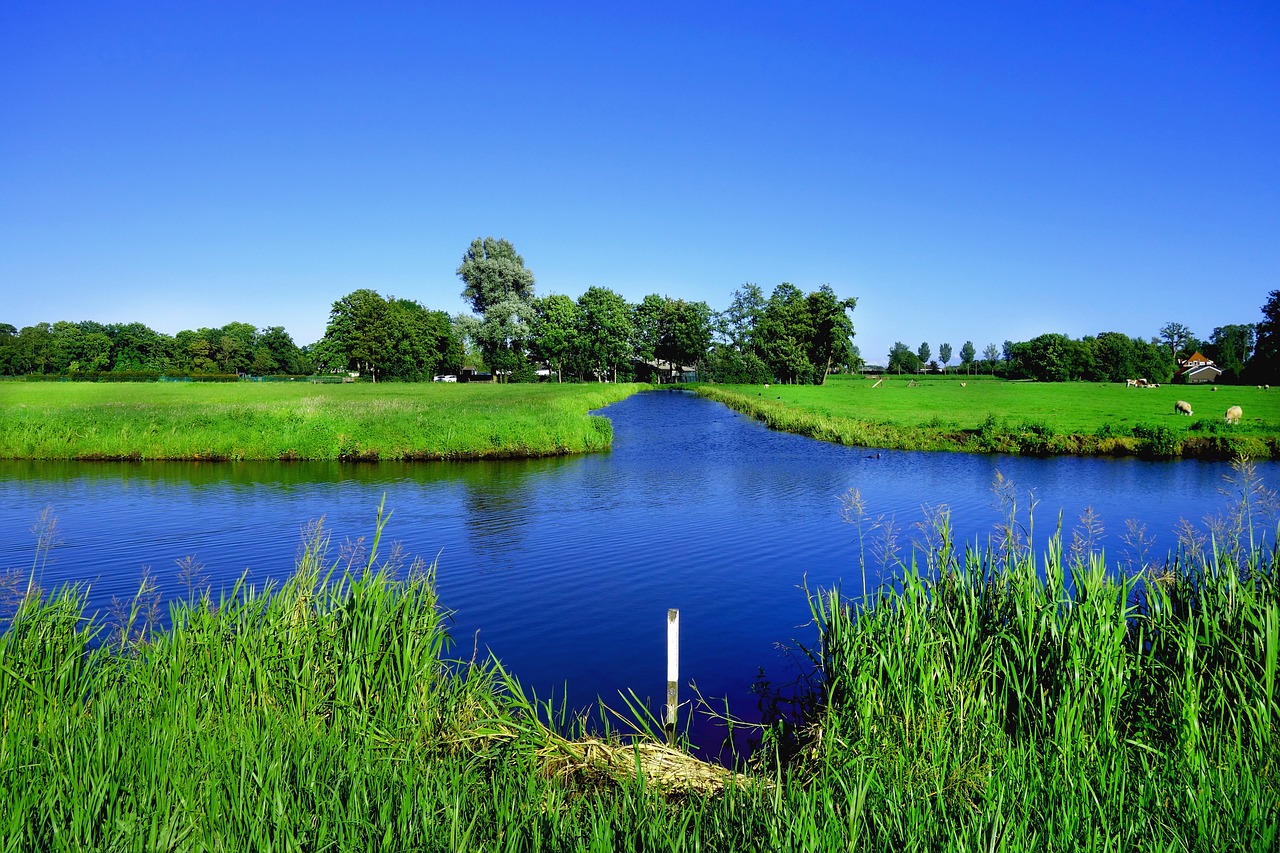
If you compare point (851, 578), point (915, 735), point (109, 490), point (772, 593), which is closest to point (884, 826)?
point (915, 735)

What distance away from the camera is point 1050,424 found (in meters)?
41.6

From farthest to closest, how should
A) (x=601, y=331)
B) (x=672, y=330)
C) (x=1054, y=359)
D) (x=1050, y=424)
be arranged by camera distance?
(x=1054, y=359) → (x=672, y=330) → (x=601, y=331) → (x=1050, y=424)

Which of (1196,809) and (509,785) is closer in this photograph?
(1196,809)

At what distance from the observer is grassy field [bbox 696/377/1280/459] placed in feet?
111

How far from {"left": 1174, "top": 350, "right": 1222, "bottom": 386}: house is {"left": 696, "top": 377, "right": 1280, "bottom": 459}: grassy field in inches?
2554

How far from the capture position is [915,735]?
20.8 feet

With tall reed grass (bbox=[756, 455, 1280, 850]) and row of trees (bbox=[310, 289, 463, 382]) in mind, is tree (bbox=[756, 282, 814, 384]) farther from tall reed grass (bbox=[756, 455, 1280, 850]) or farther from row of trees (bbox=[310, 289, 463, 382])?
tall reed grass (bbox=[756, 455, 1280, 850])

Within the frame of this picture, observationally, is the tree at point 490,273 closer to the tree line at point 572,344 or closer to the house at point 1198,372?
the tree line at point 572,344

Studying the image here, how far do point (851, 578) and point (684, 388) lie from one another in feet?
336

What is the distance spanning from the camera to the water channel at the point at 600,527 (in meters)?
11.0

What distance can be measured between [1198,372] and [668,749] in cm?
14264

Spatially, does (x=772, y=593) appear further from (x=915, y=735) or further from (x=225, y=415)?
(x=225, y=415)

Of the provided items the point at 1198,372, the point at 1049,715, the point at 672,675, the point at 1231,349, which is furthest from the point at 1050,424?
the point at 1231,349

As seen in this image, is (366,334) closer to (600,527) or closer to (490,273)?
(490,273)
